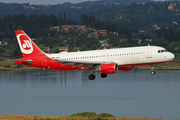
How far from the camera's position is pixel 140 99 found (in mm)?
97062

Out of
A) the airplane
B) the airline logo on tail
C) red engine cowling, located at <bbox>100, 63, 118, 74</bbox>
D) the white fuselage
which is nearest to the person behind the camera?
Answer: red engine cowling, located at <bbox>100, 63, 118, 74</bbox>

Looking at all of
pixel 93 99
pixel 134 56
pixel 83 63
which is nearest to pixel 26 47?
pixel 83 63

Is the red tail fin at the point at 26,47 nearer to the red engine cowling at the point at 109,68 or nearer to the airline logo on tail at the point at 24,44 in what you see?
the airline logo on tail at the point at 24,44

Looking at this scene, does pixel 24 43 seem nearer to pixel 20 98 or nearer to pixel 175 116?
pixel 20 98

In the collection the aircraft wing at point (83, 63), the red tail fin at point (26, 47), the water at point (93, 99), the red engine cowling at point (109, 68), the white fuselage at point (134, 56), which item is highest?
the red tail fin at point (26, 47)

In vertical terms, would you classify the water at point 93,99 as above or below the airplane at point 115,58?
below

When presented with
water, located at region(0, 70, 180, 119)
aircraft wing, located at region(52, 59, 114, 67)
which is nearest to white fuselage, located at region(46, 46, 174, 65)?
aircraft wing, located at region(52, 59, 114, 67)

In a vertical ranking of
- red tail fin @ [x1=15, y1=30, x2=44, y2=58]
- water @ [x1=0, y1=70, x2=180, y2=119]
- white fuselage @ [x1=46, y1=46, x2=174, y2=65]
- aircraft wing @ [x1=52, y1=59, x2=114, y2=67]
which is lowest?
water @ [x1=0, y1=70, x2=180, y2=119]

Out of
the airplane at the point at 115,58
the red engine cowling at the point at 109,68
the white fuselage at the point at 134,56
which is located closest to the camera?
Answer: the red engine cowling at the point at 109,68

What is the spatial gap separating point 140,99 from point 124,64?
92.6 ft

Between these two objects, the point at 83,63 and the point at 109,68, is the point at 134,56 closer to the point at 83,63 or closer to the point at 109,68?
the point at 109,68

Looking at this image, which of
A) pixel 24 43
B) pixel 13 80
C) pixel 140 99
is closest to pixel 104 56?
pixel 24 43

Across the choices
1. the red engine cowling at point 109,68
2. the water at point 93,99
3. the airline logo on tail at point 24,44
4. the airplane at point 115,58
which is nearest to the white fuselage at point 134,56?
the airplane at point 115,58

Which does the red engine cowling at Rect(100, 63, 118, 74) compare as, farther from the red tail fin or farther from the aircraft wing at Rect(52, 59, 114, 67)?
the red tail fin
